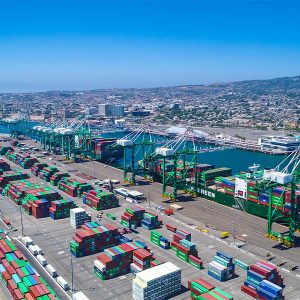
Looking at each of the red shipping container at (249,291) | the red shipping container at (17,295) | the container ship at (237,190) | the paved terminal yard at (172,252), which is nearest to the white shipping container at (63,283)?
the paved terminal yard at (172,252)

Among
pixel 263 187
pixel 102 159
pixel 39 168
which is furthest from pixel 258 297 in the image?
pixel 102 159

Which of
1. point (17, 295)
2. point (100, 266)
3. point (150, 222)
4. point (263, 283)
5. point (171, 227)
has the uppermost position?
point (263, 283)

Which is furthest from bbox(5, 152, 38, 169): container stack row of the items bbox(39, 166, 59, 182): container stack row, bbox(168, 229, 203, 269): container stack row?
bbox(168, 229, 203, 269): container stack row

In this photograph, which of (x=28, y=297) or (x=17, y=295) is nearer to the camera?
(x=28, y=297)

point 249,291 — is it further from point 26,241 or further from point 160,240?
Answer: point 26,241

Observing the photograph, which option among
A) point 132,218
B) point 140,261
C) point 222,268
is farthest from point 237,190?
point 140,261

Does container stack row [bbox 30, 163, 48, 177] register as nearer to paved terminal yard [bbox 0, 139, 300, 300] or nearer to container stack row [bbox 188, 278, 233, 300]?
paved terminal yard [bbox 0, 139, 300, 300]

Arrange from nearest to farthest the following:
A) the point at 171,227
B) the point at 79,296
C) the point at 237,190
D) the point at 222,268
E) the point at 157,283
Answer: the point at 79,296 < the point at 157,283 < the point at 222,268 < the point at 171,227 < the point at 237,190
